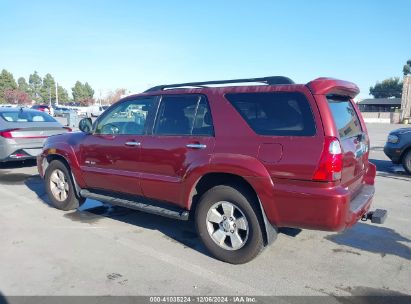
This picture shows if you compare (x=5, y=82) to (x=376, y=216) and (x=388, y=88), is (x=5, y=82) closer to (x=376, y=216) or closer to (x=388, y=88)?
(x=388, y=88)

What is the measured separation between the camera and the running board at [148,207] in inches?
169

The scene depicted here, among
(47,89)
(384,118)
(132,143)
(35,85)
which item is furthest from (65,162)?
(35,85)

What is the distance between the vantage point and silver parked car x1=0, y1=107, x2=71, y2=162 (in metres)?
8.55

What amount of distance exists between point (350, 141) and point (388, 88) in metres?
94.5

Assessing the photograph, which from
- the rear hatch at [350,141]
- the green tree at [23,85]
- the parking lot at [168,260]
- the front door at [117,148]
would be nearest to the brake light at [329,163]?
the rear hatch at [350,141]

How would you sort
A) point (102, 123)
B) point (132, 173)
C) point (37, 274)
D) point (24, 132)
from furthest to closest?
point (24, 132) < point (102, 123) < point (132, 173) < point (37, 274)

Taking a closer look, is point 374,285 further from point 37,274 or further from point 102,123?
point 102,123

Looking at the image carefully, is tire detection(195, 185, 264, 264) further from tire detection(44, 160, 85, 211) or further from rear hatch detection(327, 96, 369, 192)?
tire detection(44, 160, 85, 211)

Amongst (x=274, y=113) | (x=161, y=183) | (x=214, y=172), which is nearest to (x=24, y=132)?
(x=161, y=183)

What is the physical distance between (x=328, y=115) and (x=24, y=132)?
754cm

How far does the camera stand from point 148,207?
15.0ft

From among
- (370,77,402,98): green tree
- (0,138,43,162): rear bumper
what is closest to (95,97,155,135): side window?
(0,138,43,162): rear bumper

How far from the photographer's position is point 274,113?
3699 millimetres

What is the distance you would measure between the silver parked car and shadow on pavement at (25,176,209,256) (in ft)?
8.80
